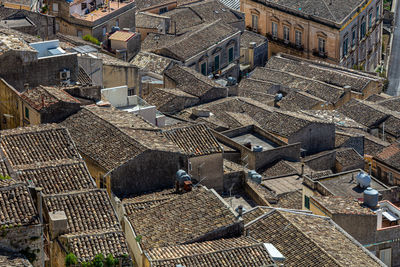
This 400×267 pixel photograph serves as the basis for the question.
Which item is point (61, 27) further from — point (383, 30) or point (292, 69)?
point (383, 30)

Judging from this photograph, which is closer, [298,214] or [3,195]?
[3,195]

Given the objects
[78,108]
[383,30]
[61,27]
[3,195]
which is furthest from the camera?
[383,30]

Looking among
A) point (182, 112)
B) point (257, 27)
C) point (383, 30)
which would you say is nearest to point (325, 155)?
point (182, 112)

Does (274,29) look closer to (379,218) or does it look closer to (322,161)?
(322,161)

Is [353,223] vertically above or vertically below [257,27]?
above

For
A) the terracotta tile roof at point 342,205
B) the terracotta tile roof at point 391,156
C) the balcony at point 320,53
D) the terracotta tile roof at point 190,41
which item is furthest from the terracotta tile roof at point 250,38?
the terracotta tile roof at point 342,205

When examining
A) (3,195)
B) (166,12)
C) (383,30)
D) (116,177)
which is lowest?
(383,30)

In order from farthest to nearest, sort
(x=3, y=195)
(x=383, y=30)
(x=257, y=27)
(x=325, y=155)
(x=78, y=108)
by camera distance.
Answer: (x=383, y=30) < (x=257, y=27) < (x=325, y=155) < (x=78, y=108) < (x=3, y=195)
